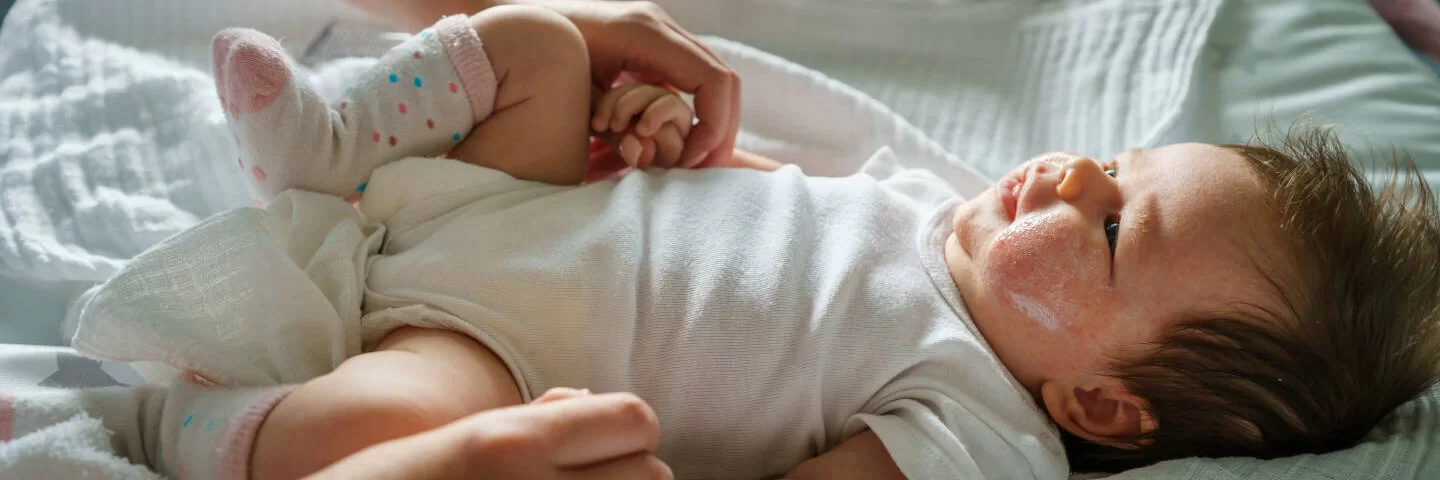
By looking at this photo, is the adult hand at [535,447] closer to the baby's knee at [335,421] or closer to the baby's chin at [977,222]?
the baby's knee at [335,421]

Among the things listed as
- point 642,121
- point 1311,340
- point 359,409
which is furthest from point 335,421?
point 1311,340

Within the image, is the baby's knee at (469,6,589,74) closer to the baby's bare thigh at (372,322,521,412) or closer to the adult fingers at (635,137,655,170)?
the adult fingers at (635,137,655,170)

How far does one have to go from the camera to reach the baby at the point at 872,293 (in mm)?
868

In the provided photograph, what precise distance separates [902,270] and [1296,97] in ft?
2.36

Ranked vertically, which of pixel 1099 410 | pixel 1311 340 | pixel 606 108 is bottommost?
pixel 1099 410

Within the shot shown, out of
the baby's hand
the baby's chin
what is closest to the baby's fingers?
the baby's hand

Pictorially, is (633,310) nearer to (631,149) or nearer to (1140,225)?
(631,149)

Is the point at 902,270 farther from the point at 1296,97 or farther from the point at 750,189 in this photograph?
the point at 1296,97

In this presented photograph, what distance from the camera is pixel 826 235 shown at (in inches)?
40.0

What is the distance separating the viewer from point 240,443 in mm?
708

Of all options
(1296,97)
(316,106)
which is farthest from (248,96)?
(1296,97)

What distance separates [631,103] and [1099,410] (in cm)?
53

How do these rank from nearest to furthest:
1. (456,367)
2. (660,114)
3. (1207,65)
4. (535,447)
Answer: (535,447), (456,367), (660,114), (1207,65)

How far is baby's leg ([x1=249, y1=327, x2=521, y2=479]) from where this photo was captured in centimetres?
70
